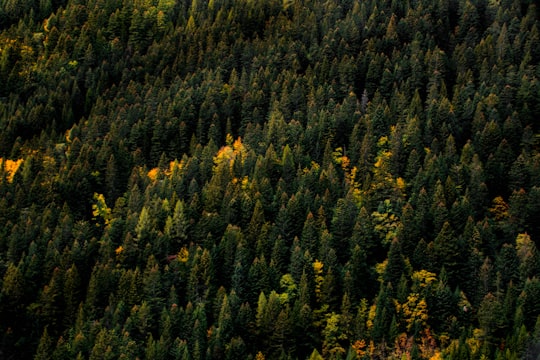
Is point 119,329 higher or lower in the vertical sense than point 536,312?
lower

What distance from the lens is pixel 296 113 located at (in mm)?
166125

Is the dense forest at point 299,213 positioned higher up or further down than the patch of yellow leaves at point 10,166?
higher up

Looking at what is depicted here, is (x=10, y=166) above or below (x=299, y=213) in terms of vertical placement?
below

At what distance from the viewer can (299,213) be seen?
436ft

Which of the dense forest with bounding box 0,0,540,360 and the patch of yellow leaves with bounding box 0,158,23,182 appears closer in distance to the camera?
the dense forest with bounding box 0,0,540,360

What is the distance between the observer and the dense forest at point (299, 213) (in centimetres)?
11319

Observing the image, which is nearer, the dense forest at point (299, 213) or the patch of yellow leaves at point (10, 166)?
the dense forest at point (299, 213)

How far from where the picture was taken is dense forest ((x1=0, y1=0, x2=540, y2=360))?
113188 mm

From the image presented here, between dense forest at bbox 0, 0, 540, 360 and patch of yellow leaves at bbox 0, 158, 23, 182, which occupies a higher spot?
dense forest at bbox 0, 0, 540, 360

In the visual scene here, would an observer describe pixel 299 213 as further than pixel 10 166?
No

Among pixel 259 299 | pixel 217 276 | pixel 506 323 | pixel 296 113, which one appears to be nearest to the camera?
pixel 506 323

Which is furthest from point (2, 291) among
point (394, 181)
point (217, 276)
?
point (394, 181)

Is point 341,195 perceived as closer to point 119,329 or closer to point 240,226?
point 240,226

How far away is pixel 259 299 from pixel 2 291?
38.0 metres
